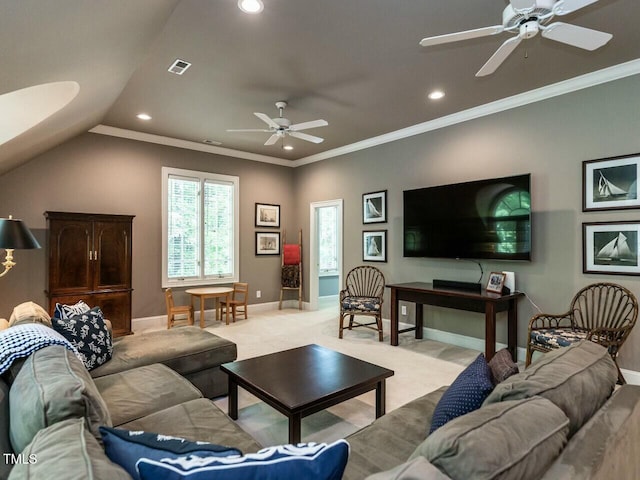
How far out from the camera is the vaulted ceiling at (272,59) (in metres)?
2.28

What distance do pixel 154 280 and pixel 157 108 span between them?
8.59 feet

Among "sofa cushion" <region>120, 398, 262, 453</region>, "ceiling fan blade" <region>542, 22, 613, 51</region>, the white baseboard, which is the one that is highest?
"ceiling fan blade" <region>542, 22, 613, 51</region>

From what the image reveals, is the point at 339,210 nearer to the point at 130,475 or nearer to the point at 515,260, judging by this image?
the point at 515,260

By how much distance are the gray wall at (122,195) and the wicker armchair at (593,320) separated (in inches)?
187

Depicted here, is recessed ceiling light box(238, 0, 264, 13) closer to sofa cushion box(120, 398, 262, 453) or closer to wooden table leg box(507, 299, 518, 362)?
sofa cushion box(120, 398, 262, 453)

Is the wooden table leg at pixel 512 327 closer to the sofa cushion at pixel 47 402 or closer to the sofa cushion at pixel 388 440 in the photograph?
the sofa cushion at pixel 388 440

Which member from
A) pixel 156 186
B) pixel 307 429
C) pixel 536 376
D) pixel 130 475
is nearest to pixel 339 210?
pixel 156 186

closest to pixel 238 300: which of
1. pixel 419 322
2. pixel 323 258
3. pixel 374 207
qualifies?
pixel 323 258

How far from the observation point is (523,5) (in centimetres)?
202

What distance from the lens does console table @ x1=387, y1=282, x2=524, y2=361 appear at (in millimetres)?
3607

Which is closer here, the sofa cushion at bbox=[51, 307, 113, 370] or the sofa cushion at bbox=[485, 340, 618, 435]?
the sofa cushion at bbox=[485, 340, 618, 435]

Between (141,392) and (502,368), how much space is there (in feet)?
6.31

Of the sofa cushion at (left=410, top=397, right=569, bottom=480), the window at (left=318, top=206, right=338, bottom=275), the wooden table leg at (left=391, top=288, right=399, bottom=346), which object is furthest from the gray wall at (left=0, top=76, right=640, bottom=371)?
the sofa cushion at (left=410, top=397, right=569, bottom=480)

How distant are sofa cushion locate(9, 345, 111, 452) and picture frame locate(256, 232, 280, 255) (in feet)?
17.8
